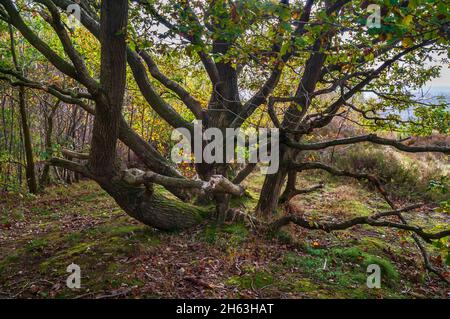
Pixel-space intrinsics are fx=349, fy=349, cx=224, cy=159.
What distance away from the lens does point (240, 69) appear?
26.2 ft

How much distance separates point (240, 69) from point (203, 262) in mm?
4518

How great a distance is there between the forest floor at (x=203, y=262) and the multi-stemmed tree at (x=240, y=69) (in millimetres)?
584

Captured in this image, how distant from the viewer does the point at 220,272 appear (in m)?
5.25

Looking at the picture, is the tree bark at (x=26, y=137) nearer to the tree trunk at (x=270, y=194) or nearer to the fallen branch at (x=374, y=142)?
the tree trunk at (x=270, y=194)

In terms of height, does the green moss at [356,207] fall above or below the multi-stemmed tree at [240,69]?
below

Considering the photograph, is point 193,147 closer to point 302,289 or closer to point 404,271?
point 302,289

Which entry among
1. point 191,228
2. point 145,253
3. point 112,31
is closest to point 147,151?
point 191,228

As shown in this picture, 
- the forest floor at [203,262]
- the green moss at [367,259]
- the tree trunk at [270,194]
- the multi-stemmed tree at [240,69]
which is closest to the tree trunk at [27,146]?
the forest floor at [203,262]

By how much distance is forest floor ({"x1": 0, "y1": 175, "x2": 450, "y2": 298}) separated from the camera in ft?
15.9

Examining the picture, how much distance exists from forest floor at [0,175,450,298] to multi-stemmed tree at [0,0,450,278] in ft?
1.92

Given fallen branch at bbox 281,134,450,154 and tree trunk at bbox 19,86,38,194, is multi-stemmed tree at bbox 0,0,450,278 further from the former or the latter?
tree trunk at bbox 19,86,38,194

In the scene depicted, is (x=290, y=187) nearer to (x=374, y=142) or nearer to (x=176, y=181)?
(x=374, y=142)

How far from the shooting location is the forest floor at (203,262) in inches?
190

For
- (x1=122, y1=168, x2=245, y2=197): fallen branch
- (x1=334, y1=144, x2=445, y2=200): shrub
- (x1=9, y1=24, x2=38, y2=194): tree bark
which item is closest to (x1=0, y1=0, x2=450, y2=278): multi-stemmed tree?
(x1=122, y1=168, x2=245, y2=197): fallen branch
